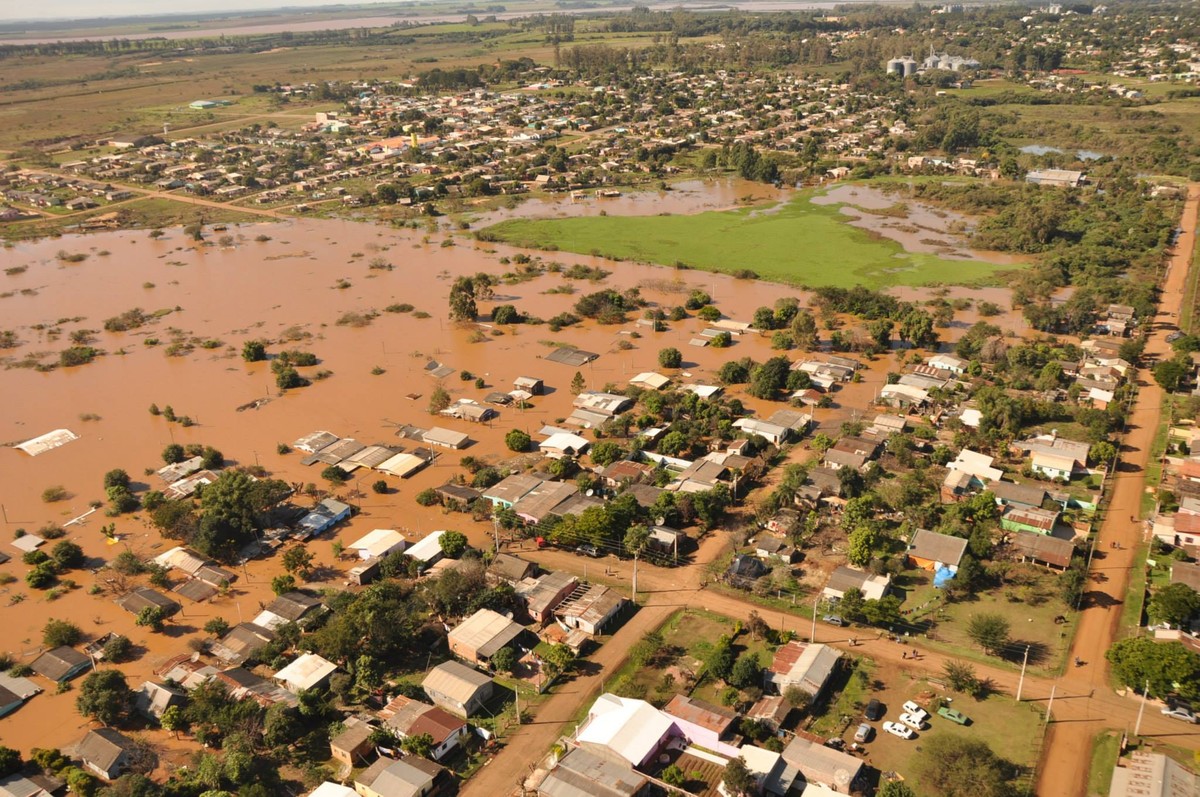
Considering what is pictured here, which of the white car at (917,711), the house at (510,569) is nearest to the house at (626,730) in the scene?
the white car at (917,711)

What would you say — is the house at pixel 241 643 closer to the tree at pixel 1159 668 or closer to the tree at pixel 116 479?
the tree at pixel 116 479

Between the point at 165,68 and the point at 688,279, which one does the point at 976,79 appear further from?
the point at 165,68

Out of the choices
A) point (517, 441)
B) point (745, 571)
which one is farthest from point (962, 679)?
point (517, 441)

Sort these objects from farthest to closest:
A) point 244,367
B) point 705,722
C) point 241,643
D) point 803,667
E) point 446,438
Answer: point 244,367 < point 446,438 < point 241,643 < point 803,667 < point 705,722

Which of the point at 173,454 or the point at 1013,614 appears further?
the point at 173,454

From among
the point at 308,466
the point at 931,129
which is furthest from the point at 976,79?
the point at 308,466

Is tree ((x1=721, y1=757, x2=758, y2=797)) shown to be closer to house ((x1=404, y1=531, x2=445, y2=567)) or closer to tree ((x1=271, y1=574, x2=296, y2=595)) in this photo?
house ((x1=404, y1=531, x2=445, y2=567))

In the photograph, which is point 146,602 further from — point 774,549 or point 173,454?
point 774,549
